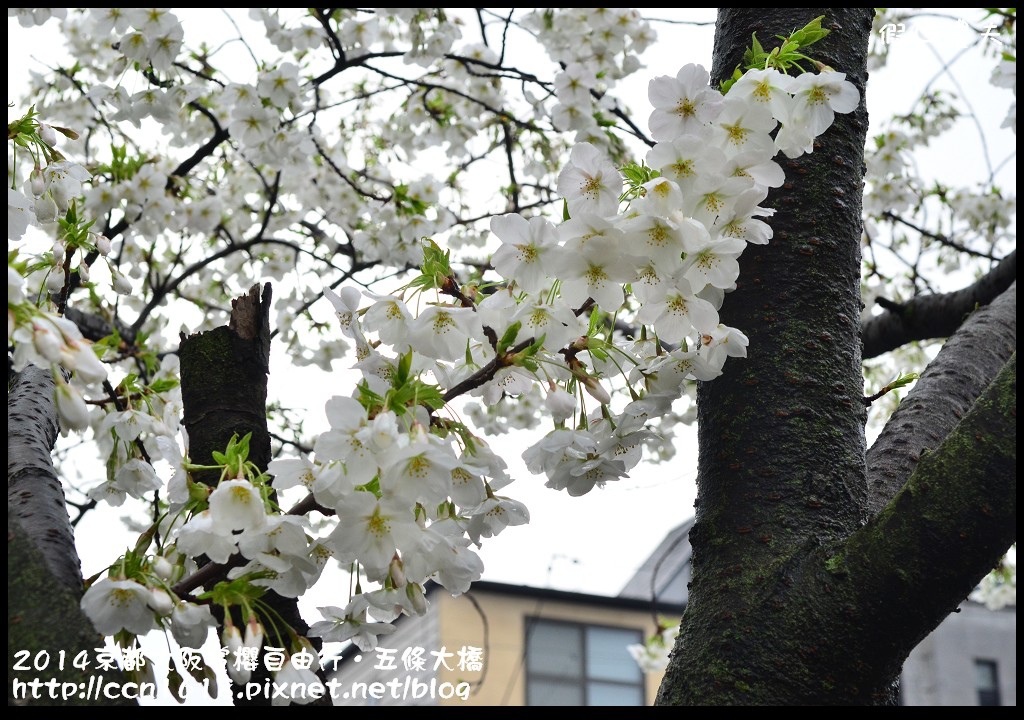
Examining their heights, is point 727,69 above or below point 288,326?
below

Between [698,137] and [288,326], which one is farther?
[288,326]

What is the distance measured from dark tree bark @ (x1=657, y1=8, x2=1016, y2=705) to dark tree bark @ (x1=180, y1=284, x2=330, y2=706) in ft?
2.24

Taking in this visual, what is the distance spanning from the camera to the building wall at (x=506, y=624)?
11.0 meters

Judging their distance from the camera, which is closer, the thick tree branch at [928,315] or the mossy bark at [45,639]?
the mossy bark at [45,639]

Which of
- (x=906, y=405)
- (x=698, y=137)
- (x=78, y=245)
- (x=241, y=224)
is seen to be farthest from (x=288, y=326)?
(x=698, y=137)

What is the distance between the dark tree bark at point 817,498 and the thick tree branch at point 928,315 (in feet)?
2.90

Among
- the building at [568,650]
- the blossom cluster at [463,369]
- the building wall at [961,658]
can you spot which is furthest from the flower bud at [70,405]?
the building wall at [961,658]

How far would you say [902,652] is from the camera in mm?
1200

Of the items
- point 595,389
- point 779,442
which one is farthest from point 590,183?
point 779,442

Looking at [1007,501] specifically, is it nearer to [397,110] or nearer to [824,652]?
[824,652]

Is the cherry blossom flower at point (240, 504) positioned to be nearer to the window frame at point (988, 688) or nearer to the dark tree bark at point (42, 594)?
the dark tree bark at point (42, 594)

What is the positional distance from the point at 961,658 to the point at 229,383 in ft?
45.5
